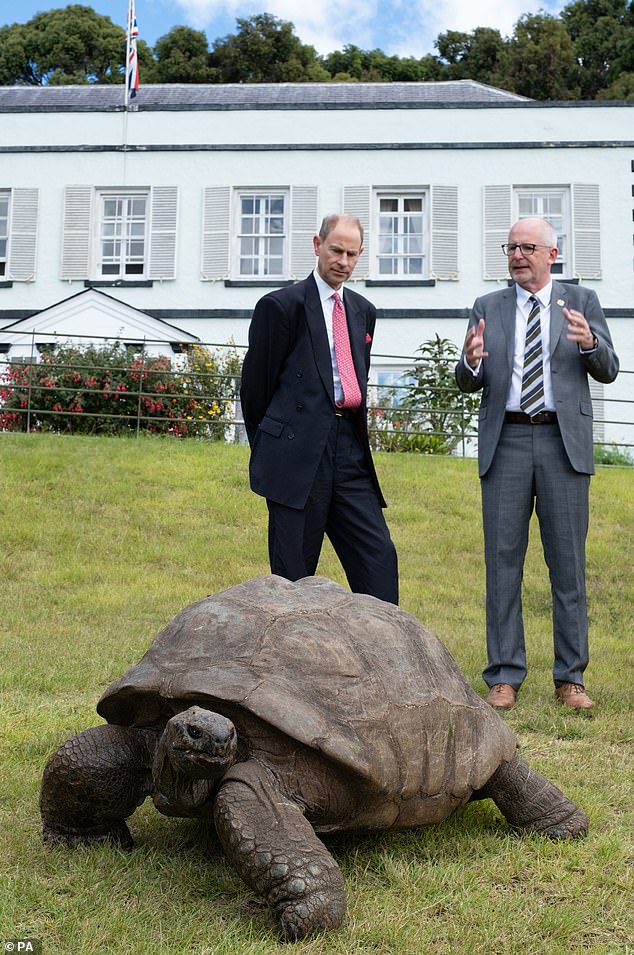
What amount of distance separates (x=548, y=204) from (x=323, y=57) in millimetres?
24305

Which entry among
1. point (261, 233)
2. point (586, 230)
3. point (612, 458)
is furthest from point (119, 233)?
point (612, 458)

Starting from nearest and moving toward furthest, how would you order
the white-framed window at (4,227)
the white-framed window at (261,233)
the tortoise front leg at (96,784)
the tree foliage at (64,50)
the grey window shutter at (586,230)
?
the tortoise front leg at (96,784), the grey window shutter at (586,230), the white-framed window at (261,233), the white-framed window at (4,227), the tree foliage at (64,50)

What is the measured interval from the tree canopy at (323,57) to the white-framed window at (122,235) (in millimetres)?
17777

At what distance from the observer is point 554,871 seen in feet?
9.95

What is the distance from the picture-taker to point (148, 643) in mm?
6301

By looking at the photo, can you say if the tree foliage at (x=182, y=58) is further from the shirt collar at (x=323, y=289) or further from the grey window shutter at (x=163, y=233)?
the shirt collar at (x=323, y=289)

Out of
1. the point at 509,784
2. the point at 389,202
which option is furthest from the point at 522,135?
the point at 509,784

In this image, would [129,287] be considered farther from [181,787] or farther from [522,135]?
[181,787]

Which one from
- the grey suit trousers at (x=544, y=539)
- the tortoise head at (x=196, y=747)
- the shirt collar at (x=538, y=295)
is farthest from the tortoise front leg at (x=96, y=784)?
the shirt collar at (x=538, y=295)

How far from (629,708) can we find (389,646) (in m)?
2.50

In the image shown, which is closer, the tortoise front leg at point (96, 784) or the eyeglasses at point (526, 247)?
the tortoise front leg at point (96, 784)

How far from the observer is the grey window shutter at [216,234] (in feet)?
63.8

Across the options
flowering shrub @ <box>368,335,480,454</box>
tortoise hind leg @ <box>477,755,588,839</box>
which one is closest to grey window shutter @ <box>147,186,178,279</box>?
flowering shrub @ <box>368,335,480,454</box>

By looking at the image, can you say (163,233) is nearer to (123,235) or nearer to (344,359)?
(123,235)
